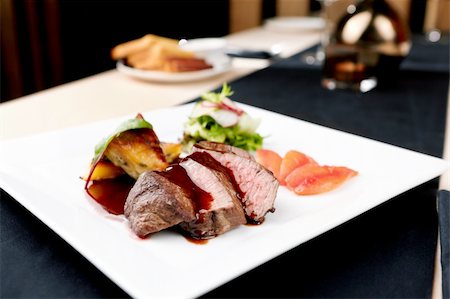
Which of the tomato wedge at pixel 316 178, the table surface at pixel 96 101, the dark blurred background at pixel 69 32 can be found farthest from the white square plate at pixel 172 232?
the dark blurred background at pixel 69 32

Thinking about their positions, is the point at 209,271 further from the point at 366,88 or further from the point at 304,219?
the point at 366,88

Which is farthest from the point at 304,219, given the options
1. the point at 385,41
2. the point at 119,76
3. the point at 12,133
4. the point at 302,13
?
the point at 302,13

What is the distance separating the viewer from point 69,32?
295cm

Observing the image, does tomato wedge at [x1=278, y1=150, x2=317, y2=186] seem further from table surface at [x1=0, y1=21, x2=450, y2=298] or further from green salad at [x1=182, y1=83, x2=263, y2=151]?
table surface at [x1=0, y1=21, x2=450, y2=298]

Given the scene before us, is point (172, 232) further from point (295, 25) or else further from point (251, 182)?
point (295, 25)

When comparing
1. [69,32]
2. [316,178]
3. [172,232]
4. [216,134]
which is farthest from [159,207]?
[69,32]

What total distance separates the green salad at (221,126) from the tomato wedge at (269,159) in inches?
3.6

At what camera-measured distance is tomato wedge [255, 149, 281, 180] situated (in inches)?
41.9

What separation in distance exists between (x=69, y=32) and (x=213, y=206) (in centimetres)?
243

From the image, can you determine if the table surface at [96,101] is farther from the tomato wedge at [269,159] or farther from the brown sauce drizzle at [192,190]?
the brown sauce drizzle at [192,190]

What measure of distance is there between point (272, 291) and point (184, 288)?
14 cm

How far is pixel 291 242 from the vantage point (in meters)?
0.74

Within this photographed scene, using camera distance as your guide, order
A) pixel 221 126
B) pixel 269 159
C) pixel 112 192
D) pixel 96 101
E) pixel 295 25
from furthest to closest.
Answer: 1. pixel 295 25
2. pixel 96 101
3. pixel 221 126
4. pixel 269 159
5. pixel 112 192

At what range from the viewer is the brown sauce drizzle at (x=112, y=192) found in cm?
90
